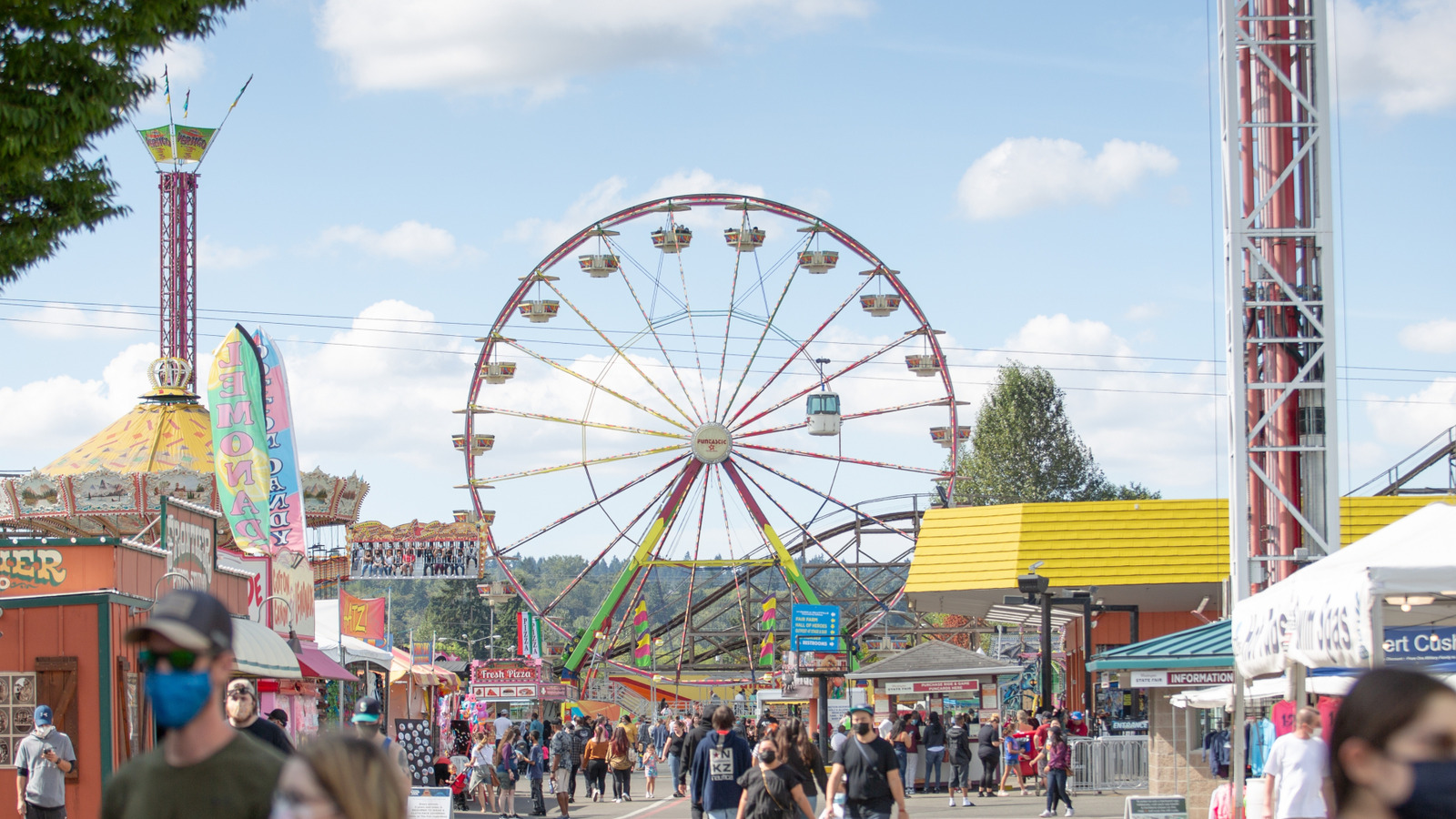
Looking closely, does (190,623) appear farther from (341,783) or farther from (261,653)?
(261,653)

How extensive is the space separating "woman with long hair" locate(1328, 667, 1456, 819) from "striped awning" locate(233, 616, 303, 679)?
13.2 metres

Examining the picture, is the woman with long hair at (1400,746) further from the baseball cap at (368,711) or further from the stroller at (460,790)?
the stroller at (460,790)

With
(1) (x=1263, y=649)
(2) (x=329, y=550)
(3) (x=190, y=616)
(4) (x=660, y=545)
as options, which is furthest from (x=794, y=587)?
(3) (x=190, y=616)

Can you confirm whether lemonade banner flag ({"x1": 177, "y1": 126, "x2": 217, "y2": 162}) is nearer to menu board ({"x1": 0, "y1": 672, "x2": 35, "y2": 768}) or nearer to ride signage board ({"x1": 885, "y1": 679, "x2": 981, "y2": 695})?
ride signage board ({"x1": 885, "y1": 679, "x2": 981, "y2": 695})

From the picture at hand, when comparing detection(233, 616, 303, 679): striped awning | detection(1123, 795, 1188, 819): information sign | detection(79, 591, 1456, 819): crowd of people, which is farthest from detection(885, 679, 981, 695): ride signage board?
detection(1123, 795, 1188, 819): information sign

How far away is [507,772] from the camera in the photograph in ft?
77.8

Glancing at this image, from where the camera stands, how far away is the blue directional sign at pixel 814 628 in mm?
29828

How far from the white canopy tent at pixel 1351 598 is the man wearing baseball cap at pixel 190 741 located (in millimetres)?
6252

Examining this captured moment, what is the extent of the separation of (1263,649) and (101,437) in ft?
113

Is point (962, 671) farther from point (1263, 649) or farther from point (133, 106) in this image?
point (133, 106)

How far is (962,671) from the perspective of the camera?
28.2m

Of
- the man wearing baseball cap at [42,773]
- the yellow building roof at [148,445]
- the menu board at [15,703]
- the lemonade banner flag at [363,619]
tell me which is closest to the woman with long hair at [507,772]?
the menu board at [15,703]

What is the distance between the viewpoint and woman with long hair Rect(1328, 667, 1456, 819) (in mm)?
3291

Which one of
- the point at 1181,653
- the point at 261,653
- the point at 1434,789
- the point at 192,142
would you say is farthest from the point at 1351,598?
the point at 192,142
